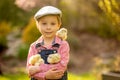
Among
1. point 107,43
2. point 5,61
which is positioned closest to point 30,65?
point 5,61

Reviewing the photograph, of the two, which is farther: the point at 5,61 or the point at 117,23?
the point at 5,61

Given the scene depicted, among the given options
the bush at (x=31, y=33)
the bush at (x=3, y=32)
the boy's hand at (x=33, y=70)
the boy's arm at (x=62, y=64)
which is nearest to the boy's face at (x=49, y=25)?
the boy's arm at (x=62, y=64)

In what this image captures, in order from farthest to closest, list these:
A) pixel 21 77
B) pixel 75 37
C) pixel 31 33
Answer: pixel 75 37 < pixel 31 33 < pixel 21 77

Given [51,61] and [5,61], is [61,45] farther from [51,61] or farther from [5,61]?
[5,61]

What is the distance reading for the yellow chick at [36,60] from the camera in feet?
16.2

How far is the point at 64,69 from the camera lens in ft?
16.2

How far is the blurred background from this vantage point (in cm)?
1153

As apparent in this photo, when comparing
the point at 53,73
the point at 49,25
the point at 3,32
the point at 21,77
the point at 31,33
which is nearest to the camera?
the point at 53,73

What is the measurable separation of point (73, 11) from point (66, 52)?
1249 cm

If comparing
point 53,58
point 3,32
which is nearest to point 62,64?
point 53,58

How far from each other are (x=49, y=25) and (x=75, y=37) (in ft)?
35.4

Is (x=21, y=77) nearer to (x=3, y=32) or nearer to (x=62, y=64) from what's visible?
(x=3, y=32)

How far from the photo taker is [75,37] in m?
15.8

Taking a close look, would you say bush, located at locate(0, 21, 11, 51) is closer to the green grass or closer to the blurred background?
the blurred background
